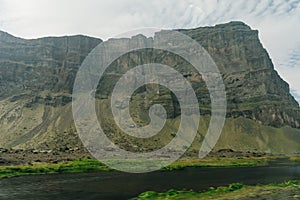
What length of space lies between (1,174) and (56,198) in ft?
195

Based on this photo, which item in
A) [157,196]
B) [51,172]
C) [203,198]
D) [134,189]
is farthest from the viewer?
[51,172]

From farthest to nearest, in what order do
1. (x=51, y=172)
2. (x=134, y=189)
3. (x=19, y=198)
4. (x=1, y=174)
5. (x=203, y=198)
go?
(x=51, y=172) → (x=1, y=174) → (x=134, y=189) → (x=19, y=198) → (x=203, y=198)

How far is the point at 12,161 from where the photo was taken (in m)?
152

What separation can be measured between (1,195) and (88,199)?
17.2 m

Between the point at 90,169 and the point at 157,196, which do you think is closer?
the point at 157,196

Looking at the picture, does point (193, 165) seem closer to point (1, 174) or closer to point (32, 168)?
point (32, 168)

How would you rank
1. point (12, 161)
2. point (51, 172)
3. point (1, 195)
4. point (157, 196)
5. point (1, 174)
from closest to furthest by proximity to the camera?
point (157, 196)
point (1, 195)
point (1, 174)
point (51, 172)
point (12, 161)

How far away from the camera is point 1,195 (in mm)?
62375

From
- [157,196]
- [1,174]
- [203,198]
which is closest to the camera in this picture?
[203,198]

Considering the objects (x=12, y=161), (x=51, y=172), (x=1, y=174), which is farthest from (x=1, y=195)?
(x=12, y=161)

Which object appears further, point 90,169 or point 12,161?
point 12,161

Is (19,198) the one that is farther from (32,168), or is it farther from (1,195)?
(32,168)

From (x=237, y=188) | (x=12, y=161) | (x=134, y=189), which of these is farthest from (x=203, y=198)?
(x=12, y=161)

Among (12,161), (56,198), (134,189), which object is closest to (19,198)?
(56,198)
